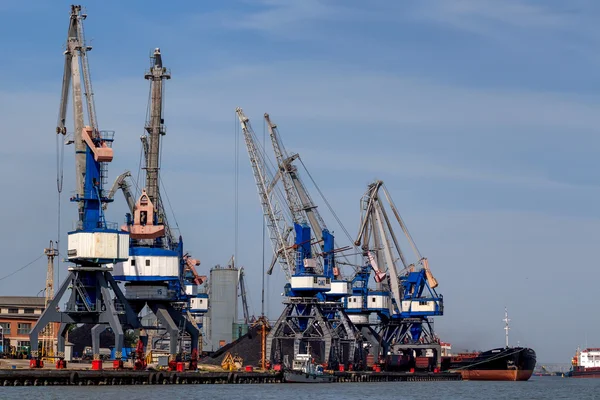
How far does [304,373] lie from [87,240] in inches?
1255

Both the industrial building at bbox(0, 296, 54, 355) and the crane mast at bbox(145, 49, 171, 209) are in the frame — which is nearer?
the crane mast at bbox(145, 49, 171, 209)

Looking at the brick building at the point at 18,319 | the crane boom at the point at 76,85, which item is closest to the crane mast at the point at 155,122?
the crane boom at the point at 76,85

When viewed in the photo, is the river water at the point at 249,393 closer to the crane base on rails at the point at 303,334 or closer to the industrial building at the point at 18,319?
the crane base on rails at the point at 303,334

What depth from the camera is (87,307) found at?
4382 inches

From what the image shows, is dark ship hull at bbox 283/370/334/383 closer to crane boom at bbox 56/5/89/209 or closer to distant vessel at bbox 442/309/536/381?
crane boom at bbox 56/5/89/209

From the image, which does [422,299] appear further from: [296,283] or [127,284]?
[127,284]

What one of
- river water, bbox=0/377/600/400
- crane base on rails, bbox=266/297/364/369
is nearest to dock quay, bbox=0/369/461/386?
river water, bbox=0/377/600/400

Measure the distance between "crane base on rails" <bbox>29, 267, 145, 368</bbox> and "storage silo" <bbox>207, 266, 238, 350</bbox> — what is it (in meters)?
78.7

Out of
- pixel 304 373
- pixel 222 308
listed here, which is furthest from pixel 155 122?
pixel 222 308

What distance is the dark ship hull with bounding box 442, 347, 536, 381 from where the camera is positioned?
181250 millimetres

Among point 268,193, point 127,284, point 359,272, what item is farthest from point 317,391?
point 359,272

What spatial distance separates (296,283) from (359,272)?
28.6m

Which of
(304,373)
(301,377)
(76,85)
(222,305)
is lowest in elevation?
(301,377)

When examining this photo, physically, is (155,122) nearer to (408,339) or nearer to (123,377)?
(123,377)
